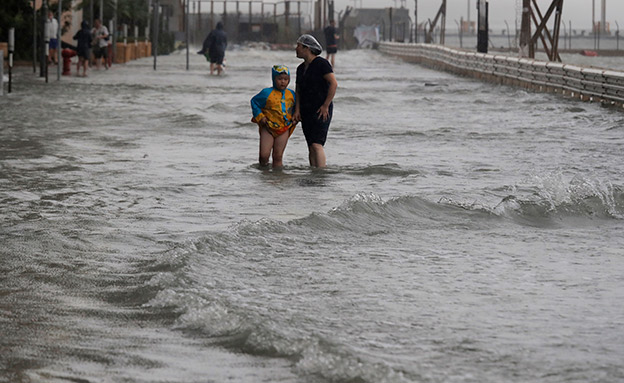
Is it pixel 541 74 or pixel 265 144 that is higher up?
pixel 541 74

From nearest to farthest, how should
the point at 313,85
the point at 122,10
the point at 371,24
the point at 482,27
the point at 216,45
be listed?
the point at 313,85 < the point at 216,45 < the point at 482,27 < the point at 122,10 < the point at 371,24

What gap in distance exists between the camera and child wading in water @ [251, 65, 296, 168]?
42.6 ft

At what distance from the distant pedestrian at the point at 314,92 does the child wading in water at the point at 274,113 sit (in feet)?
0.33

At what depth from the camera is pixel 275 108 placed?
13047 millimetres

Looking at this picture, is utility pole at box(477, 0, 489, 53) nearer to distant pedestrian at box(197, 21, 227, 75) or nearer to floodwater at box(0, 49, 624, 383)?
distant pedestrian at box(197, 21, 227, 75)

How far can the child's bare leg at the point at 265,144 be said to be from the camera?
13195mm

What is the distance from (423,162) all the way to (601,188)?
3.22 m

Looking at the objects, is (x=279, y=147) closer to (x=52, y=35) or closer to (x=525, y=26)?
(x=52, y=35)

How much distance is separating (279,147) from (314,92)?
2.40ft

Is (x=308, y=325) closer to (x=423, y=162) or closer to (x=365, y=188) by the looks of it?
(x=365, y=188)

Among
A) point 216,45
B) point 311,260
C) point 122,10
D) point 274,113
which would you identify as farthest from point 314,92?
point 122,10

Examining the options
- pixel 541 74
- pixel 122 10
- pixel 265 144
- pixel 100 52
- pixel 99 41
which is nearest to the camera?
pixel 265 144

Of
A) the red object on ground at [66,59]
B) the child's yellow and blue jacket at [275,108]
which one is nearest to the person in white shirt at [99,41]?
the red object on ground at [66,59]

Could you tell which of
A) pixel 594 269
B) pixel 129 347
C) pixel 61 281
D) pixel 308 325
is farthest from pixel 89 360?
pixel 594 269
